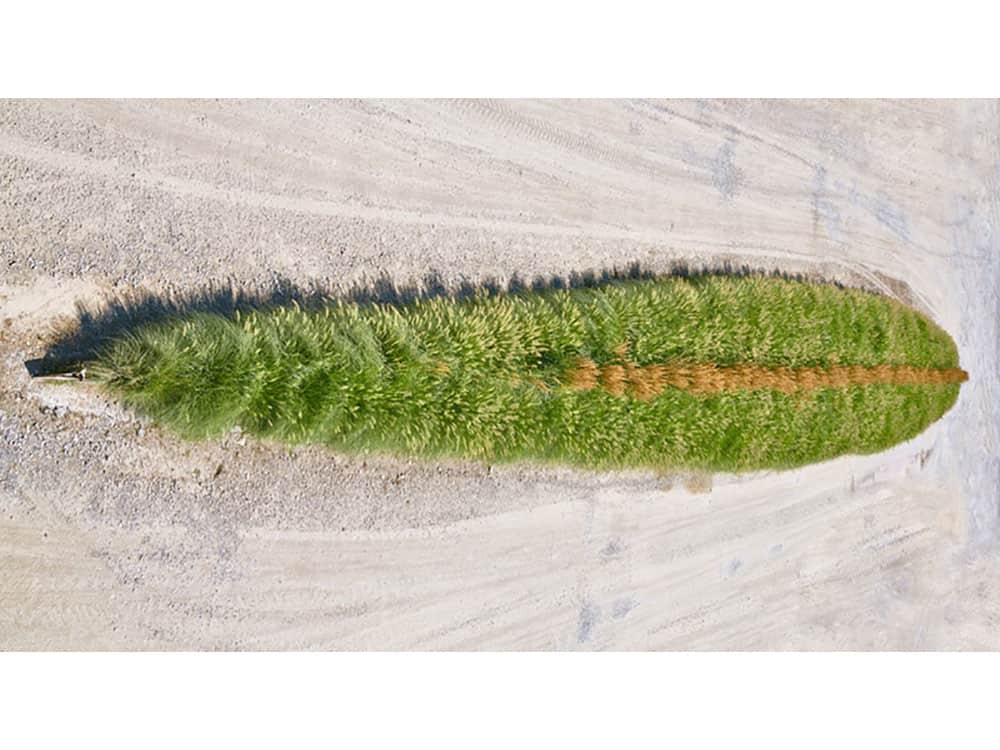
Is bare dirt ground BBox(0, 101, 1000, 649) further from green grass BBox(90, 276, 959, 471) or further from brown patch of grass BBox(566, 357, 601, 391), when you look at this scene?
brown patch of grass BBox(566, 357, 601, 391)

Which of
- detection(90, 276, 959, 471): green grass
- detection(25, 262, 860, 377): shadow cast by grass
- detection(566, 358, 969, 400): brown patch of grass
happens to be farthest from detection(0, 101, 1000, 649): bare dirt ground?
detection(566, 358, 969, 400): brown patch of grass

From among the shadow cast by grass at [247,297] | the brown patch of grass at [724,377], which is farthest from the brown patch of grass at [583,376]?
the shadow cast by grass at [247,297]

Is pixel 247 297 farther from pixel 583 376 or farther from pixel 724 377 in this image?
pixel 724 377

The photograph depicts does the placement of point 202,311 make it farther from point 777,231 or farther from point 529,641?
point 777,231

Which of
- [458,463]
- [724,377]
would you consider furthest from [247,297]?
[724,377]

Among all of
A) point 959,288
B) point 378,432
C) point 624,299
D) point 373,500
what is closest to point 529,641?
point 373,500

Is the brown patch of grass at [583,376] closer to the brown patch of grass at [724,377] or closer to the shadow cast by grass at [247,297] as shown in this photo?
the brown patch of grass at [724,377]

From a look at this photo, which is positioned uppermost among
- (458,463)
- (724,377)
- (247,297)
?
(247,297)
